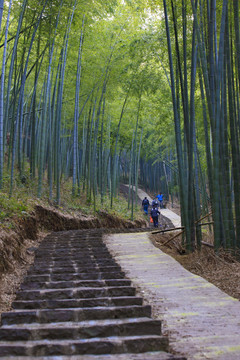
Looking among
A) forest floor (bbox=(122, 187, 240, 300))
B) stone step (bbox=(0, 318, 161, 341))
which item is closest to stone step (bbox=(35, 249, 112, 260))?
forest floor (bbox=(122, 187, 240, 300))

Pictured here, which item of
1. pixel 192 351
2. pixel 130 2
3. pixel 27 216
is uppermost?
pixel 130 2

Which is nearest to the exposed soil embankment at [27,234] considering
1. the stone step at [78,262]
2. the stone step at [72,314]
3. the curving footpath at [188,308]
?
the stone step at [78,262]

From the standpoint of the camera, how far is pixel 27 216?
575 centimetres

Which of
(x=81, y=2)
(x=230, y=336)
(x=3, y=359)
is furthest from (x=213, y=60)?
(x=81, y=2)

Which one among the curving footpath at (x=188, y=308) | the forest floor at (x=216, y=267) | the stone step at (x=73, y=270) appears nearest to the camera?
the curving footpath at (x=188, y=308)

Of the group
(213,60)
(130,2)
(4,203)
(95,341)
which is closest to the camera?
(95,341)

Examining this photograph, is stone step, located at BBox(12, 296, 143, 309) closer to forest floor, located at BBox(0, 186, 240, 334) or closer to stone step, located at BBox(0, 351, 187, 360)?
forest floor, located at BBox(0, 186, 240, 334)

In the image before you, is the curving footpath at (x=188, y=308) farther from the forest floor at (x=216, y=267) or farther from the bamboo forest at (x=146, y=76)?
the bamboo forest at (x=146, y=76)

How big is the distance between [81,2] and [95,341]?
681 cm

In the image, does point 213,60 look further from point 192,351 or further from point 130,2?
point 130,2

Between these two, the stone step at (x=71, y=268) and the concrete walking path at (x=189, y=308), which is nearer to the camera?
the concrete walking path at (x=189, y=308)

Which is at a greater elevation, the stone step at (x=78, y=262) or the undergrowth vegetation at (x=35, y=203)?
the undergrowth vegetation at (x=35, y=203)

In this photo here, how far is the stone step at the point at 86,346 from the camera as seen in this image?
1.87 meters

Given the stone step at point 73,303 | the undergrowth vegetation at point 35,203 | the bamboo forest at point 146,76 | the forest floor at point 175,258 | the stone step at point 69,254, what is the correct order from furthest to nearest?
the undergrowth vegetation at point 35,203, the stone step at point 69,254, the bamboo forest at point 146,76, the forest floor at point 175,258, the stone step at point 73,303
